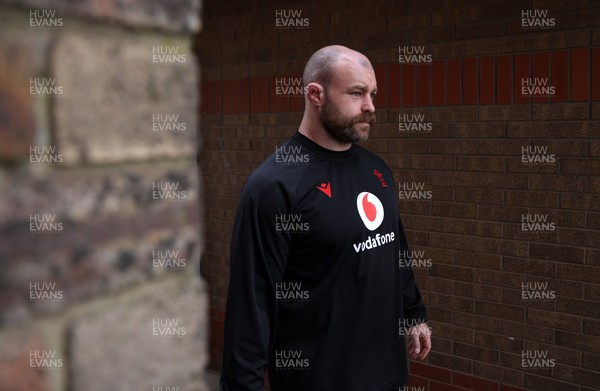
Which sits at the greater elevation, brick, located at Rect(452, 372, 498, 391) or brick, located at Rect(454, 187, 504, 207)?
brick, located at Rect(454, 187, 504, 207)

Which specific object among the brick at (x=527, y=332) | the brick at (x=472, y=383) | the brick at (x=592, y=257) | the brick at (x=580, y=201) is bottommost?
the brick at (x=472, y=383)

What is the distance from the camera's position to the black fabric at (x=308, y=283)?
8.77 ft

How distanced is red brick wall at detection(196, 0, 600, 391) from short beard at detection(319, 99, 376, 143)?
157 centimetres

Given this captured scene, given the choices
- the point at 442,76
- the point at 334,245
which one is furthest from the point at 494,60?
the point at 334,245

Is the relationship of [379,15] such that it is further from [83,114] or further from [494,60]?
[83,114]

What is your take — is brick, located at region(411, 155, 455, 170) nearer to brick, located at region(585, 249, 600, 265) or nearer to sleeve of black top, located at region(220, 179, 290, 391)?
brick, located at region(585, 249, 600, 265)

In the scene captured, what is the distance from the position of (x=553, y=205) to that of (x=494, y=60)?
36.3 inches

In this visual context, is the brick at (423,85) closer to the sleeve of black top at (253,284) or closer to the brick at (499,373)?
the brick at (499,373)

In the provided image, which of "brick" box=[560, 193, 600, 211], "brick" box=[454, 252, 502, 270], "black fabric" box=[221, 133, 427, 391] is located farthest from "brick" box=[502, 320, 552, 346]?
"black fabric" box=[221, 133, 427, 391]

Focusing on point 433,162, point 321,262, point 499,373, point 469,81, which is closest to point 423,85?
point 469,81

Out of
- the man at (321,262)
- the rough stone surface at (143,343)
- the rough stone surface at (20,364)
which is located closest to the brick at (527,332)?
the man at (321,262)

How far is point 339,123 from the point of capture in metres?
2.93

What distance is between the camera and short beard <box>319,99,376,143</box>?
2.93m

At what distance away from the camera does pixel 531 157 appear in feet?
13.5
